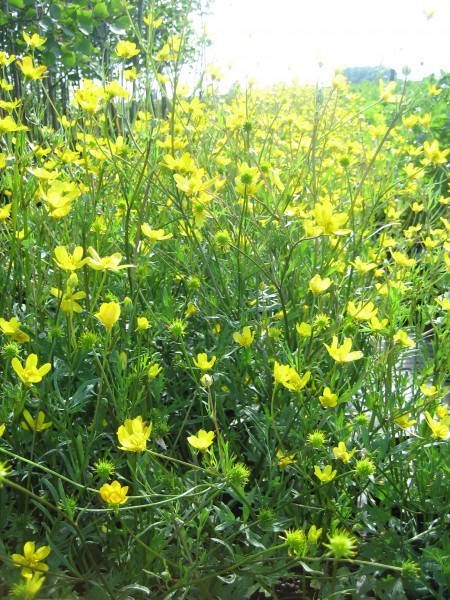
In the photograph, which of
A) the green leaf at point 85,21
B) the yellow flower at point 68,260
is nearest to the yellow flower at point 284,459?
the yellow flower at point 68,260

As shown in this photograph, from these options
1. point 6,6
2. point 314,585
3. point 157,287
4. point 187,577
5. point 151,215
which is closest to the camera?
point 187,577

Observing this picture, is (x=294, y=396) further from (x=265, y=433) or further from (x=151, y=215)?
(x=151, y=215)

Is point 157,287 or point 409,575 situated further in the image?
point 157,287

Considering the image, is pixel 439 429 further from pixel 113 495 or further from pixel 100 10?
pixel 100 10

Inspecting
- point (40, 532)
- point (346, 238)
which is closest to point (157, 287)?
point (346, 238)

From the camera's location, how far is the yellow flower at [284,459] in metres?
1.25

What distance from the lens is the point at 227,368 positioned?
5.16 ft

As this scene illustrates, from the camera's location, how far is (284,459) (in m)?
1.25

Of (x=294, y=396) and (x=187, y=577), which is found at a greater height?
(x=294, y=396)

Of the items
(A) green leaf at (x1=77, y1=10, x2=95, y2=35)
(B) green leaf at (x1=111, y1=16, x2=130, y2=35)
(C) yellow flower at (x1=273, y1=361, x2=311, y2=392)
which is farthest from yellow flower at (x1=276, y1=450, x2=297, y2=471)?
(B) green leaf at (x1=111, y1=16, x2=130, y2=35)

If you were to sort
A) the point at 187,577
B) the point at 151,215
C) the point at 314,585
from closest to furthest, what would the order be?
the point at 187,577, the point at 314,585, the point at 151,215

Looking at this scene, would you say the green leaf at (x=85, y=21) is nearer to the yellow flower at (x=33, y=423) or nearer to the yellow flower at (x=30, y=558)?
the yellow flower at (x=33, y=423)

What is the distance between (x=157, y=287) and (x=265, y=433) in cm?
67

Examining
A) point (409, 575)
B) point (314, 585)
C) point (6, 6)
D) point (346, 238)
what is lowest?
point (314, 585)
